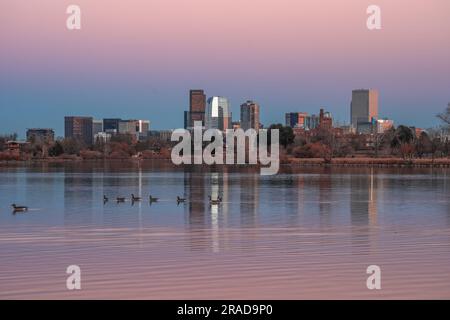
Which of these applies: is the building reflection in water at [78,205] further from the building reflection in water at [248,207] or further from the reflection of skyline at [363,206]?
the reflection of skyline at [363,206]

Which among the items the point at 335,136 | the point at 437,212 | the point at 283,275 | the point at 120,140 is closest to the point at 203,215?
the point at 437,212

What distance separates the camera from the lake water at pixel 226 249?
1407 centimetres

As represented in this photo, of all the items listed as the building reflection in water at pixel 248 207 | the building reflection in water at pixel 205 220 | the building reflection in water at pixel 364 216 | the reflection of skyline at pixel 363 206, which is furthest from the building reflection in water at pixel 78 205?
the reflection of skyline at pixel 363 206

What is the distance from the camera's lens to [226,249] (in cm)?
1895

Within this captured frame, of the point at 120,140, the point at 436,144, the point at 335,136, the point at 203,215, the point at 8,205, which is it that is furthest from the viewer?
the point at 120,140

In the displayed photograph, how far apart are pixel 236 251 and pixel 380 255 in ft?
12.1

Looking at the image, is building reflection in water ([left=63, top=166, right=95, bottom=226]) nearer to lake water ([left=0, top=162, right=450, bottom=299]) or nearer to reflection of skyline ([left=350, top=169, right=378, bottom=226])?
lake water ([left=0, top=162, right=450, bottom=299])

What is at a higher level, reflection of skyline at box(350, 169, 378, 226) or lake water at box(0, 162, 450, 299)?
lake water at box(0, 162, 450, 299)

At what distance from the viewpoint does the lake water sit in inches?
554

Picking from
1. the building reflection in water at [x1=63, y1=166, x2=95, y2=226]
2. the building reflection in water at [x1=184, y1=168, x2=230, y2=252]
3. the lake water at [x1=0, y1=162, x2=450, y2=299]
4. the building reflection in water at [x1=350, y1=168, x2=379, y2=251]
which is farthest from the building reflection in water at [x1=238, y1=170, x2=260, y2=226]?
the building reflection in water at [x1=63, y1=166, x2=95, y2=226]

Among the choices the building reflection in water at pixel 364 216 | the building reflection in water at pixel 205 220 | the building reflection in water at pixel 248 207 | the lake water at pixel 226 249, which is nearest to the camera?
the lake water at pixel 226 249

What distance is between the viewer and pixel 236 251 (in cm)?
1862

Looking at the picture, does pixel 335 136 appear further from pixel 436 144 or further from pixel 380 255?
pixel 380 255

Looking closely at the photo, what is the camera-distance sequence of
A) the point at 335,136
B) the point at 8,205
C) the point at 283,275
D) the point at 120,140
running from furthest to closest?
the point at 120,140, the point at 335,136, the point at 8,205, the point at 283,275
